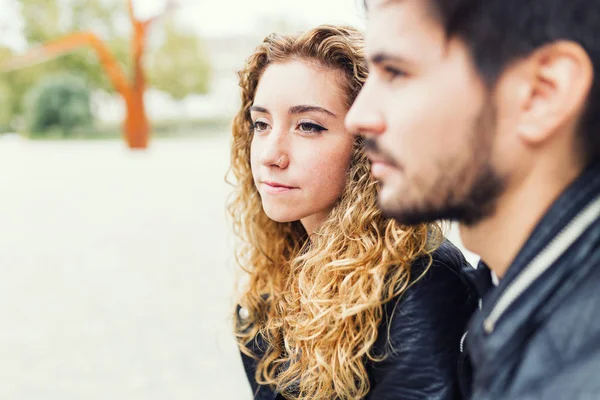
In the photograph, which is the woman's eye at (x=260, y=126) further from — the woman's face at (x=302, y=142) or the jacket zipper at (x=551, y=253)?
the jacket zipper at (x=551, y=253)

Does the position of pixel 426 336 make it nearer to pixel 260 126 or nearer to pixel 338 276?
pixel 338 276

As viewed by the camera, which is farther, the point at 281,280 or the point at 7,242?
the point at 7,242

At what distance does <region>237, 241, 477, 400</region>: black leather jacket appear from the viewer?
4.76ft

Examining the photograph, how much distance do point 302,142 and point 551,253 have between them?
32.8 inches

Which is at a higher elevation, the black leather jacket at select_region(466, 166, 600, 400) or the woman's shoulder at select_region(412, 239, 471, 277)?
the black leather jacket at select_region(466, 166, 600, 400)

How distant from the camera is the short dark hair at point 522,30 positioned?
0.94 meters

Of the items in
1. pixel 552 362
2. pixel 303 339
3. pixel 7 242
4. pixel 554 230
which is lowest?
pixel 7 242

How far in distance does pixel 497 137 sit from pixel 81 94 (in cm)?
2534

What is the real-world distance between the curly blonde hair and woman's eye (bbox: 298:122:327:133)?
107 millimetres

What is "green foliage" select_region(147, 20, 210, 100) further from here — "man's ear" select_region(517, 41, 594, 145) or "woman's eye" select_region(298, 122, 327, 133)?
"man's ear" select_region(517, 41, 594, 145)

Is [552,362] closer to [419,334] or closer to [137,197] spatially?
[419,334]

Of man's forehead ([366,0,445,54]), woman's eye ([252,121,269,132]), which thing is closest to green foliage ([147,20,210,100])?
woman's eye ([252,121,269,132])

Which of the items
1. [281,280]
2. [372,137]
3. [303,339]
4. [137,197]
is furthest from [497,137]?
[137,197]

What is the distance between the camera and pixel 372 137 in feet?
3.60
